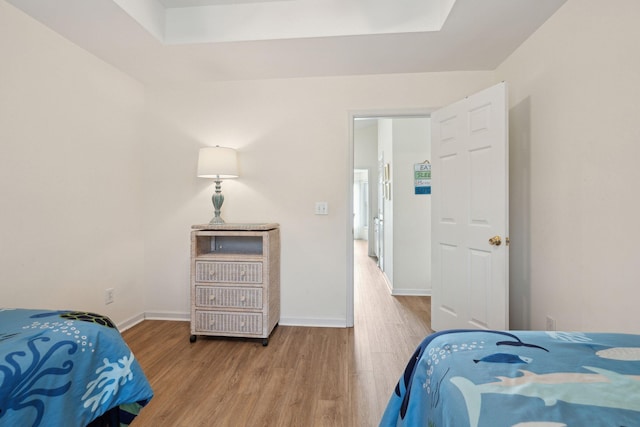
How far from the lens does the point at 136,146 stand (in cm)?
276

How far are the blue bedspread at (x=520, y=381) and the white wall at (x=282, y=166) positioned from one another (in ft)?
5.75

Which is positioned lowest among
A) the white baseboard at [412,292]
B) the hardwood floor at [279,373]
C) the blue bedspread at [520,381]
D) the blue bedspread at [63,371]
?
the hardwood floor at [279,373]

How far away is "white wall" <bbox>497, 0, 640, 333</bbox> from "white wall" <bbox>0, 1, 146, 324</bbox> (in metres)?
3.28

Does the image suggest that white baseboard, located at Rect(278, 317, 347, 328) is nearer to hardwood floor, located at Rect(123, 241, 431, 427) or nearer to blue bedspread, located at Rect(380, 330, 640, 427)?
hardwood floor, located at Rect(123, 241, 431, 427)

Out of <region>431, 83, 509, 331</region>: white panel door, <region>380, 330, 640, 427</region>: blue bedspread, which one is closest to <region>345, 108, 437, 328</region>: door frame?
<region>431, 83, 509, 331</region>: white panel door

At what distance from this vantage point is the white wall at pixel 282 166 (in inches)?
105

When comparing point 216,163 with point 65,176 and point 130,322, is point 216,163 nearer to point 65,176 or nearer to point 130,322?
point 65,176

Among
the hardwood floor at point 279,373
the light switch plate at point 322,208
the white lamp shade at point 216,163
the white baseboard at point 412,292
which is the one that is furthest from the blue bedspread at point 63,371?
the white baseboard at point 412,292

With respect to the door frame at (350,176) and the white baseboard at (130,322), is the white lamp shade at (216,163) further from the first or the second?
the white baseboard at (130,322)

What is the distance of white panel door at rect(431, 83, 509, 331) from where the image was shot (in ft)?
6.52

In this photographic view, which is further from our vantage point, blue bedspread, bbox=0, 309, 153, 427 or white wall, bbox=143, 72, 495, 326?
white wall, bbox=143, 72, 495, 326

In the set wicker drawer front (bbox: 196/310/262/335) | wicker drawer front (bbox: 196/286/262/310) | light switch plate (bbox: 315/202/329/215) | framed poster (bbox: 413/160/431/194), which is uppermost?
framed poster (bbox: 413/160/431/194)

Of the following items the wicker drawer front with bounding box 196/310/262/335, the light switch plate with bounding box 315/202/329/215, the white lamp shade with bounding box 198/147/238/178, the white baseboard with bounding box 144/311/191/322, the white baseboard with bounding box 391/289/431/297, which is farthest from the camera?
the white baseboard with bounding box 391/289/431/297

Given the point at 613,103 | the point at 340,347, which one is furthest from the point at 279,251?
the point at 613,103
